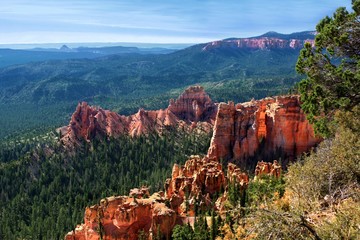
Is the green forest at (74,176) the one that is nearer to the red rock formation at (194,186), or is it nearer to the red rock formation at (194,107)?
the red rock formation at (194,107)

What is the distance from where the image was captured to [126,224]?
142 ft

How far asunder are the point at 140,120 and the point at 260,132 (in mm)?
47957

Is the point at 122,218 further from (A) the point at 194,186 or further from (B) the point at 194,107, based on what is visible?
(B) the point at 194,107

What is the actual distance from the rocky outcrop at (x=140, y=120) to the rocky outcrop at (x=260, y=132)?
99.1ft

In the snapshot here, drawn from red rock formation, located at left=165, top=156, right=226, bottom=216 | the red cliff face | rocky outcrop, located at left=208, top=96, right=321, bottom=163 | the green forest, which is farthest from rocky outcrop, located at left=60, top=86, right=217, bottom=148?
the red cliff face

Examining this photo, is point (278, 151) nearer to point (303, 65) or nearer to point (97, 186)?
point (97, 186)

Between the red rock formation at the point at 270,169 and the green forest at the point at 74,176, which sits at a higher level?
the red rock formation at the point at 270,169

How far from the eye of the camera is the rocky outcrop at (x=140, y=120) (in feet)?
→ 372

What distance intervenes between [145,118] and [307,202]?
105m

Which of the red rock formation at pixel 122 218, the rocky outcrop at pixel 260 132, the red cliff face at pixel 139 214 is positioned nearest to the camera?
the red cliff face at pixel 139 214

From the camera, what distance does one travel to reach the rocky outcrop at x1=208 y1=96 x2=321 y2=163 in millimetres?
76438

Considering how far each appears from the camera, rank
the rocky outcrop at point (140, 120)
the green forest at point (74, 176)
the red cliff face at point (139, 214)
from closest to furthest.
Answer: the red cliff face at point (139, 214)
the green forest at point (74, 176)
the rocky outcrop at point (140, 120)

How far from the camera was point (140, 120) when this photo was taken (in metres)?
120

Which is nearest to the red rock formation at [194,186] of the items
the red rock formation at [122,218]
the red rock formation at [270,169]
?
the red rock formation at [122,218]
